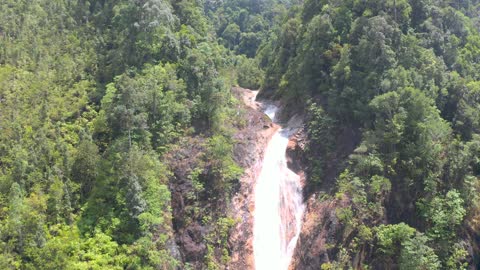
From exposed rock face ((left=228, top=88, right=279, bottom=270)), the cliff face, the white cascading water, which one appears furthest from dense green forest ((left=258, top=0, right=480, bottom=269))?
the cliff face

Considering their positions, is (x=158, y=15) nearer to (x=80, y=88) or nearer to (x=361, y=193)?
(x=80, y=88)

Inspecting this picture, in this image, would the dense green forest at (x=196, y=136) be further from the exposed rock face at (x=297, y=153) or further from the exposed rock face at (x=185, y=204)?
the exposed rock face at (x=297, y=153)

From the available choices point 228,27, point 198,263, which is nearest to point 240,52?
point 228,27

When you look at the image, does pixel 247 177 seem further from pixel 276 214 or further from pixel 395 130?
pixel 395 130

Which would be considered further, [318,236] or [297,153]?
[297,153]

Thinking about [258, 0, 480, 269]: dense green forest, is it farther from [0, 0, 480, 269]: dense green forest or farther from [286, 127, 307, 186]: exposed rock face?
[286, 127, 307, 186]: exposed rock face

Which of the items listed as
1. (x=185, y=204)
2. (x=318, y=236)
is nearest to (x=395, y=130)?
(x=318, y=236)
